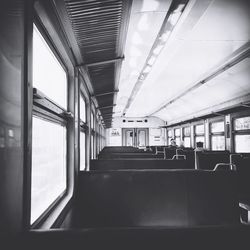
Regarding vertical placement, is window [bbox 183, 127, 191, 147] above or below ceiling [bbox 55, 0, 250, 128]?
below

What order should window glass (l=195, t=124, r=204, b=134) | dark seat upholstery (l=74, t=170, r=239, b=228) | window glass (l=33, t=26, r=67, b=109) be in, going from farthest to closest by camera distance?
window glass (l=195, t=124, r=204, b=134) → dark seat upholstery (l=74, t=170, r=239, b=228) → window glass (l=33, t=26, r=67, b=109)

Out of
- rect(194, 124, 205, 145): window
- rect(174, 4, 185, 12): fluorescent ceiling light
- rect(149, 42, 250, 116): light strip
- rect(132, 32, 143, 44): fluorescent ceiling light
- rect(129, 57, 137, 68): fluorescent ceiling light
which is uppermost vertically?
rect(149, 42, 250, 116): light strip

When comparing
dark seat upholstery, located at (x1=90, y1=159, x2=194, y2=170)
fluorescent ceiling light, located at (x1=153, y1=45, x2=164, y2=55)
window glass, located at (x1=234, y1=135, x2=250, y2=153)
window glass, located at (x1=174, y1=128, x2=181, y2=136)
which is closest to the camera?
dark seat upholstery, located at (x1=90, y1=159, x2=194, y2=170)

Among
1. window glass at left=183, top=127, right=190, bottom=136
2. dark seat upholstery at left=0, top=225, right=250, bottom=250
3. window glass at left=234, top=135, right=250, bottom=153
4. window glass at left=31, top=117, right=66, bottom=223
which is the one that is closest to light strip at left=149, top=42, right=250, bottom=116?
window glass at left=234, top=135, right=250, bottom=153

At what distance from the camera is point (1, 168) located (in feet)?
2.42

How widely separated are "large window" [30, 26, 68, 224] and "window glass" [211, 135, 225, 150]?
21.9 ft

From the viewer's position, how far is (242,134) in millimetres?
6348

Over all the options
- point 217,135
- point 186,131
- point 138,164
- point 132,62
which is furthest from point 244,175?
point 186,131

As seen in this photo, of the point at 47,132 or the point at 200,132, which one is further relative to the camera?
the point at 200,132

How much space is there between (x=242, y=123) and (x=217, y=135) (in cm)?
160

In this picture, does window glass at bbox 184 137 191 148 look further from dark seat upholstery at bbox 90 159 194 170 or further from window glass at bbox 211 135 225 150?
dark seat upholstery at bbox 90 159 194 170

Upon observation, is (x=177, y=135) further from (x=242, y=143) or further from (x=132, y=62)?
(x=132, y=62)

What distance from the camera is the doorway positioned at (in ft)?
55.4

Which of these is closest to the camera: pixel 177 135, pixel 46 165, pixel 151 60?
pixel 46 165
